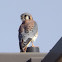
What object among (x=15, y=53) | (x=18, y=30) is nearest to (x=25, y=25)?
(x=18, y=30)

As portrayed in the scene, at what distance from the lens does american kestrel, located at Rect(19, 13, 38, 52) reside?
41.2 feet

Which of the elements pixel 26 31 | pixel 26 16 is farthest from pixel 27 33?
pixel 26 16

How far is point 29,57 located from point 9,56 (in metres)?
0.57

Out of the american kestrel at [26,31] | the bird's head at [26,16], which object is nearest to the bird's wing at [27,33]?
the american kestrel at [26,31]

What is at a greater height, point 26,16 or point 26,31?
point 26,16

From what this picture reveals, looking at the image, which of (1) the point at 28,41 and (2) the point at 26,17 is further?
(2) the point at 26,17

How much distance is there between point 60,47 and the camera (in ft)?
23.8

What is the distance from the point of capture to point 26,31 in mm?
13047

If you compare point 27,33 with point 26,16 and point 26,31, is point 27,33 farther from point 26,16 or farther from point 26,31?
point 26,16

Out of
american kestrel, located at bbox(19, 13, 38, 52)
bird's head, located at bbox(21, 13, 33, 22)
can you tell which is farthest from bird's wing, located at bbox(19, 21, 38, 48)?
bird's head, located at bbox(21, 13, 33, 22)

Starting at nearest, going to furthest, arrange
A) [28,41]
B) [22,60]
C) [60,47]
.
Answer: [60,47] < [22,60] < [28,41]

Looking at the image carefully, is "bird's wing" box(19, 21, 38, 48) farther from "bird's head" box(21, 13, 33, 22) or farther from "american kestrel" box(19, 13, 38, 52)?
"bird's head" box(21, 13, 33, 22)

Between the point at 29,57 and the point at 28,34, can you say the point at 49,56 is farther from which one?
the point at 28,34

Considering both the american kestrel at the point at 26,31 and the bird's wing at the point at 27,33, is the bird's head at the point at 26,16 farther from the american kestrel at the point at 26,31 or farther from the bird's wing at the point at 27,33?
the bird's wing at the point at 27,33
